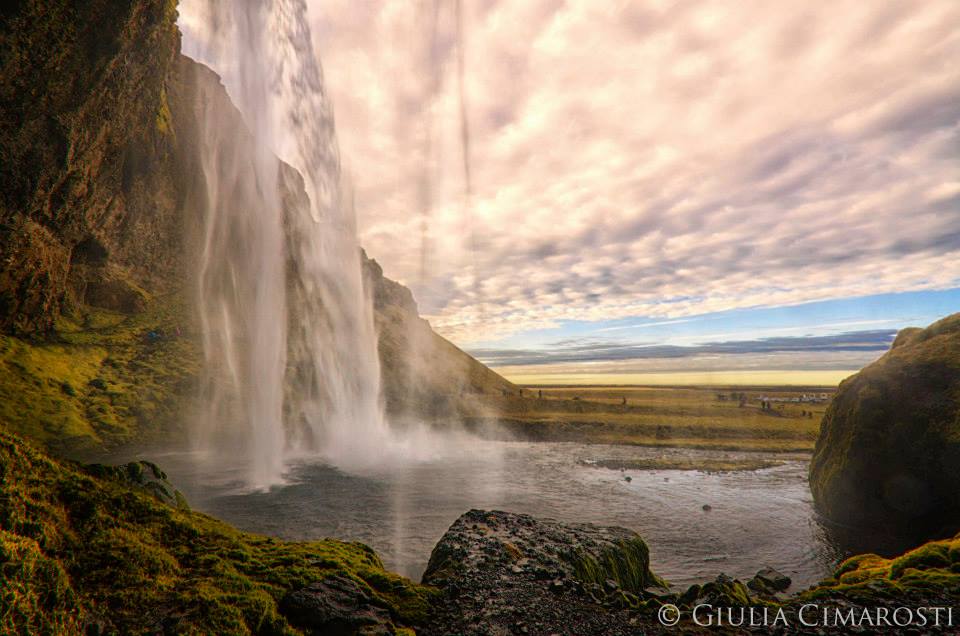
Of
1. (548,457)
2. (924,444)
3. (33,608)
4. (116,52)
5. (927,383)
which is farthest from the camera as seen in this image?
(548,457)

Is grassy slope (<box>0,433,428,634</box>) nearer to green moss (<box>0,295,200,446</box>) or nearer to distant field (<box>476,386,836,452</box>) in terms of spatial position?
green moss (<box>0,295,200,446</box>)

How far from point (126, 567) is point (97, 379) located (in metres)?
69.9

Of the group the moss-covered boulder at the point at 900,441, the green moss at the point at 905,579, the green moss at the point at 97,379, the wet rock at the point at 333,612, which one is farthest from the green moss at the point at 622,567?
the green moss at the point at 97,379

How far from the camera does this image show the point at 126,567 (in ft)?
31.5

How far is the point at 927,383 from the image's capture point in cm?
2752

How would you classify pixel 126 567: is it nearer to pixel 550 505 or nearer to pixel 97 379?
pixel 550 505

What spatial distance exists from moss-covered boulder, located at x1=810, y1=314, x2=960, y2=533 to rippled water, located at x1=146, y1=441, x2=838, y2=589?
3.58 m

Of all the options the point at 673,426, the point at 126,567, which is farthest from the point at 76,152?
the point at 673,426

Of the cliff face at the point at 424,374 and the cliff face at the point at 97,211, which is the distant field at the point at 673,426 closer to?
the cliff face at the point at 424,374

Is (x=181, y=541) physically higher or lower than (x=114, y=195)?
lower

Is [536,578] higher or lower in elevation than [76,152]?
lower

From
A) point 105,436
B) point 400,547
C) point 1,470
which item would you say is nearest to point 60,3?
point 105,436

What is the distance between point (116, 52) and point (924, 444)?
8373 cm

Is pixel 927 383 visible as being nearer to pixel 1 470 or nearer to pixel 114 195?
pixel 1 470
